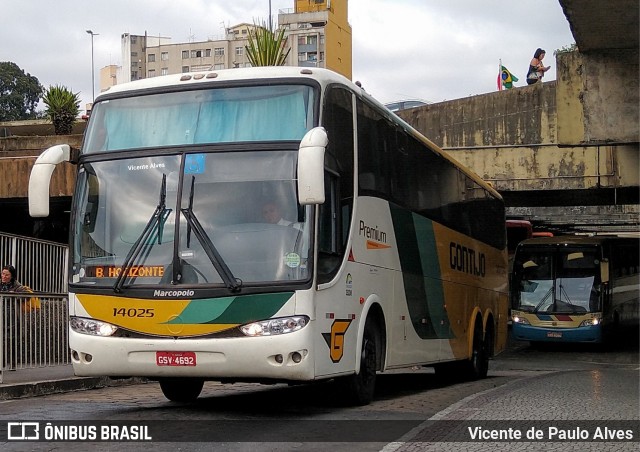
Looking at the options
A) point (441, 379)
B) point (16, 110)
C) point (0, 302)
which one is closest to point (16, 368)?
point (0, 302)

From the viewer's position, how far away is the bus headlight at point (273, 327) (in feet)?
30.3

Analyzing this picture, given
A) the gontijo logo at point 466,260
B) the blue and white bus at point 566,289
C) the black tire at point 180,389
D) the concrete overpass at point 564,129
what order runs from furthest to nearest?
the blue and white bus at point 566,289, the concrete overpass at point 564,129, the gontijo logo at point 466,260, the black tire at point 180,389

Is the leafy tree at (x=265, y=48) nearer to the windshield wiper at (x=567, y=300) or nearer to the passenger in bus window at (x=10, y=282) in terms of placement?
the passenger in bus window at (x=10, y=282)

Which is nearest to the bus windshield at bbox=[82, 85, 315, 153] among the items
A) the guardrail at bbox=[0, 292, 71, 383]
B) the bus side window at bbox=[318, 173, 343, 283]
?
the bus side window at bbox=[318, 173, 343, 283]

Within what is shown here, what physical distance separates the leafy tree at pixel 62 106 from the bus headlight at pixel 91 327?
821 inches

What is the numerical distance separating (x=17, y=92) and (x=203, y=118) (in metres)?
103

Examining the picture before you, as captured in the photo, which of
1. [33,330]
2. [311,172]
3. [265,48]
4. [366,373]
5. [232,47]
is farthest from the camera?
[232,47]

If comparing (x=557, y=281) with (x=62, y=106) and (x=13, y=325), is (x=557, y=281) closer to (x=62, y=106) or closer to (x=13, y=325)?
(x=62, y=106)

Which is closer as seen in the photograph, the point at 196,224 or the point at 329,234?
the point at 196,224

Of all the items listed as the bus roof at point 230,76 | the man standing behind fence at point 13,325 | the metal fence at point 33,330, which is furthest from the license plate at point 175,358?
the man standing behind fence at point 13,325

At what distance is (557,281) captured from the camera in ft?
98.0

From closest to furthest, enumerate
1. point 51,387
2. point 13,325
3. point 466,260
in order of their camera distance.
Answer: point 51,387 < point 13,325 < point 466,260

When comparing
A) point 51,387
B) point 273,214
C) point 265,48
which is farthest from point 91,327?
point 265,48

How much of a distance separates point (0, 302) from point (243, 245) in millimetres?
5237
